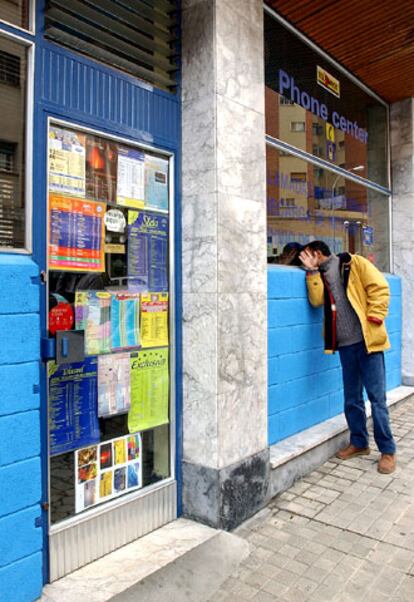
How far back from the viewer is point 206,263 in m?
3.53

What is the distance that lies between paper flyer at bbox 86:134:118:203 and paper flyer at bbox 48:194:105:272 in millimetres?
77

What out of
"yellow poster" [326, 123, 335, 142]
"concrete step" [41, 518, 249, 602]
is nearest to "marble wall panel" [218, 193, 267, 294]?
"concrete step" [41, 518, 249, 602]

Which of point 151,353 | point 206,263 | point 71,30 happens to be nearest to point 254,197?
point 206,263

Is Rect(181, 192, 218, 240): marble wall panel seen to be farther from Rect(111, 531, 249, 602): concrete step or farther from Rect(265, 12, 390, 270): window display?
Rect(111, 531, 249, 602): concrete step

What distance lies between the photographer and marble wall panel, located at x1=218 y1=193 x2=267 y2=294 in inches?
139

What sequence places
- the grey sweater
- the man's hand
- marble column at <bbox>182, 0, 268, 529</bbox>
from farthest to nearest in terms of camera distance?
1. the man's hand
2. the grey sweater
3. marble column at <bbox>182, 0, 268, 529</bbox>

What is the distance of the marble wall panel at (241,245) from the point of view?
353cm

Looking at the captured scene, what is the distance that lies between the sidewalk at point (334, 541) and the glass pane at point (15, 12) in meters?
3.23

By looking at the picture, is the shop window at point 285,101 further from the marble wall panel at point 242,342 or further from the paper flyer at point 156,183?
the marble wall panel at point 242,342

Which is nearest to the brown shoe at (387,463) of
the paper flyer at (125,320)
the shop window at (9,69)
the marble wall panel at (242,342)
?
the marble wall panel at (242,342)

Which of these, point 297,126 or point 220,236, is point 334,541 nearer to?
point 220,236

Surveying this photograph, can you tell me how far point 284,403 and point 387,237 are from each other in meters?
3.83

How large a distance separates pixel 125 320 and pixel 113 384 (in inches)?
16.2

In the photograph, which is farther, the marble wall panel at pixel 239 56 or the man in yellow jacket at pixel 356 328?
the man in yellow jacket at pixel 356 328
